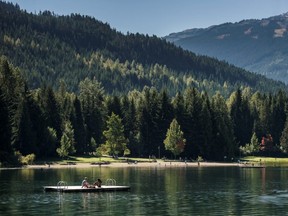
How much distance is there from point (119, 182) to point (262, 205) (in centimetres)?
4262

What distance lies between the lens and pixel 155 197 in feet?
305

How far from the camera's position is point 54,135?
184500mm

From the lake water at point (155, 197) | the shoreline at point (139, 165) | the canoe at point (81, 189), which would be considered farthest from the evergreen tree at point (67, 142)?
the canoe at point (81, 189)

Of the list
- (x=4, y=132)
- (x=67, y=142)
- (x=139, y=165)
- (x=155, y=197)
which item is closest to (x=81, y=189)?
(x=155, y=197)

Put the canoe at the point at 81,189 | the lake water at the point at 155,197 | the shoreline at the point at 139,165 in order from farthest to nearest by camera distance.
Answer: the shoreline at the point at 139,165, the canoe at the point at 81,189, the lake water at the point at 155,197

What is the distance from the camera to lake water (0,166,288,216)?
3039 inches

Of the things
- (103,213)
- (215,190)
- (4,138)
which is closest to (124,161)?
(4,138)

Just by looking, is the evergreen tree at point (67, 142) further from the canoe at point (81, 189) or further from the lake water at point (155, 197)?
the canoe at point (81, 189)

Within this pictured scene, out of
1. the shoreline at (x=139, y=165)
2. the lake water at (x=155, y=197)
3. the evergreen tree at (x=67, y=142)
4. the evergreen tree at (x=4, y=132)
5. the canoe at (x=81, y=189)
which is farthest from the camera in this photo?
the evergreen tree at (x=67, y=142)

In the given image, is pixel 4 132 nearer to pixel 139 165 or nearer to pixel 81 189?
pixel 139 165

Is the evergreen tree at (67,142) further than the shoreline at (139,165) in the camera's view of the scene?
Yes

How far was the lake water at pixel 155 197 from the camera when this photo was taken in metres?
77.2

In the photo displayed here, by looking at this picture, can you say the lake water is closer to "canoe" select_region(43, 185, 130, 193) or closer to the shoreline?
"canoe" select_region(43, 185, 130, 193)

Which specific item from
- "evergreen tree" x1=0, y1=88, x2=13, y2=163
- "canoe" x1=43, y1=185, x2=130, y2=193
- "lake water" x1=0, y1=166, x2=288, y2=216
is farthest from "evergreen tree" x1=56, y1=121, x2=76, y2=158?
"canoe" x1=43, y1=185, x2=130, y2=193
